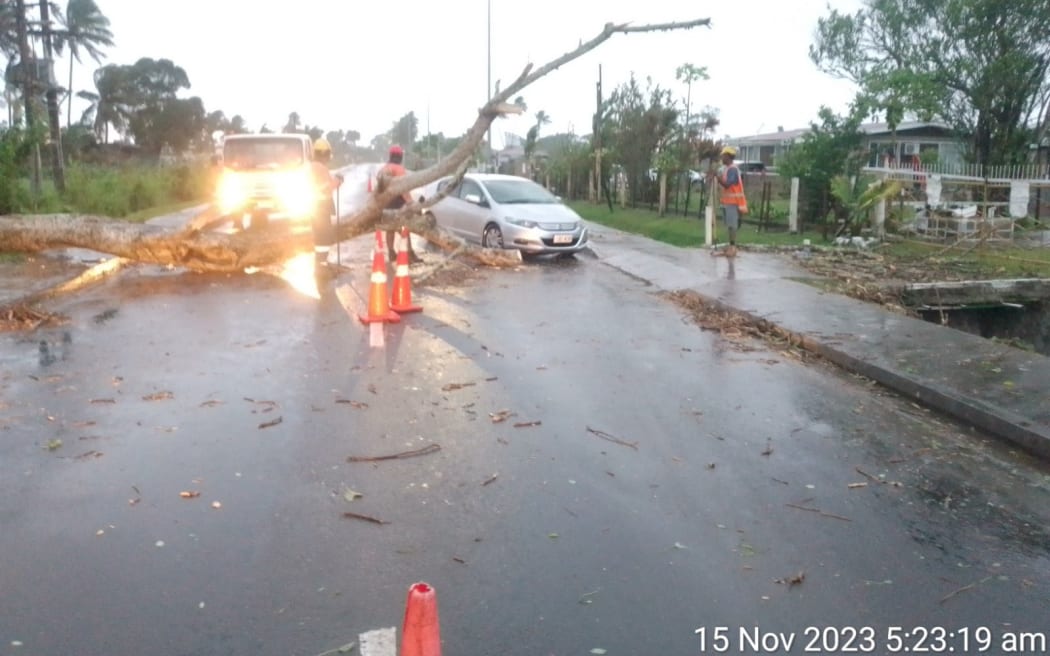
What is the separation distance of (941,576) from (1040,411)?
323 centimetres

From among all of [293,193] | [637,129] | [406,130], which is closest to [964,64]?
[637,129]

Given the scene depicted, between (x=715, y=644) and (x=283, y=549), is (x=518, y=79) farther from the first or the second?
(x=715, y=644)

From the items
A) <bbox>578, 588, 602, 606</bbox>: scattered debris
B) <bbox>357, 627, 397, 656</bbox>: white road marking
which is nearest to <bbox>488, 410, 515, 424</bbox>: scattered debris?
<bbox>578, 588, 602, 606</bbox>: scattered debris

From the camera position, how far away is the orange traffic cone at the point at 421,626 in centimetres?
291

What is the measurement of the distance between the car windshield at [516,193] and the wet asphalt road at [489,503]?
9.58m

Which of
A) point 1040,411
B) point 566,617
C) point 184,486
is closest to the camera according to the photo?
point 566,617

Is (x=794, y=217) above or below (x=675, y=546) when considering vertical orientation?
above

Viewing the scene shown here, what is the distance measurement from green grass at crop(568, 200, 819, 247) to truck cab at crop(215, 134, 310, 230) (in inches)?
331

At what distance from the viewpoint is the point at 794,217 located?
837 inches

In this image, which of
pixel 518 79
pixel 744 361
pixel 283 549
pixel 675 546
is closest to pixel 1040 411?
pixel 744 361

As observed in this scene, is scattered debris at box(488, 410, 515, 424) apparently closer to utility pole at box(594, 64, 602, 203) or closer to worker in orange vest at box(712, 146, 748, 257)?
worker in orange vest at box(712, 146, 748, 257)

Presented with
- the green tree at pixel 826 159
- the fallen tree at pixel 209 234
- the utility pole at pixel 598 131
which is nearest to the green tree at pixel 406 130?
the utility pole at pixel 598 131

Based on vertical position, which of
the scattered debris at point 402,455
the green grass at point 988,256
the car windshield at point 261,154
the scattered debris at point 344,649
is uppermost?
the car windshield at point 261,154

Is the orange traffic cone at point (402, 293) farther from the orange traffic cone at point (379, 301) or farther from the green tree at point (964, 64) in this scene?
the green tree at point (964, 64)
